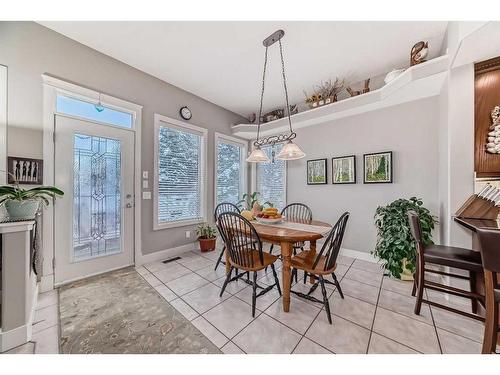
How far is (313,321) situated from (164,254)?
8.01ft

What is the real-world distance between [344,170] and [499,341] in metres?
2.33

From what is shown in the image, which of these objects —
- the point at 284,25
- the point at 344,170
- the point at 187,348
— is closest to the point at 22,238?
the point at 187,348

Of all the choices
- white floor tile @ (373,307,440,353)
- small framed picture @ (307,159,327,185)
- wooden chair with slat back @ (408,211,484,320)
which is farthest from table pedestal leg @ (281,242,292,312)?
small framed picture @ (307,159,327,185)

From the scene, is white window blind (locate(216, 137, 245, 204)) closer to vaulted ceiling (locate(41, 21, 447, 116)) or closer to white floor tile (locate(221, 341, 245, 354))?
vaulted ceiling (locate(41, 21, 447, 116))

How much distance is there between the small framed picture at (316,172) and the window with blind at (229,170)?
1.54m

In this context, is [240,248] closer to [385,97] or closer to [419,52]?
[385,97]

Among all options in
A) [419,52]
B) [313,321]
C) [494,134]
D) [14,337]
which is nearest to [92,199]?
[14,337]

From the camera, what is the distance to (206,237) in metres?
3.45

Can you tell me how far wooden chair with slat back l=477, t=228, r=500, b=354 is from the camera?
42.5 inches

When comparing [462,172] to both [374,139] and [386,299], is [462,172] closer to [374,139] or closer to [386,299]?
[374,139]

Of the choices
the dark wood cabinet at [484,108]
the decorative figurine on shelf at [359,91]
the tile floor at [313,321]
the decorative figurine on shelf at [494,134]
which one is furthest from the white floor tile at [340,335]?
the decorative figurine on shelf at [359,91]

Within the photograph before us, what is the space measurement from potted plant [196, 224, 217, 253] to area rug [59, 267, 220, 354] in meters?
1.19

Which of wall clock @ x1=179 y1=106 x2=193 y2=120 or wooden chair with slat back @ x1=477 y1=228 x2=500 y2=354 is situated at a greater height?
wall clock @ x1=179 y1=106 x2=193 y2=120

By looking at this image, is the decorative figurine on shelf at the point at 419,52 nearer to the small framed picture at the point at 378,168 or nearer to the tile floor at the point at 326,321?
the small framed picture at the point at 378,168
